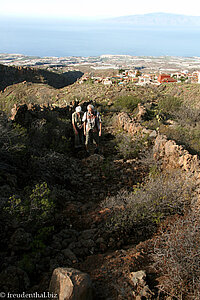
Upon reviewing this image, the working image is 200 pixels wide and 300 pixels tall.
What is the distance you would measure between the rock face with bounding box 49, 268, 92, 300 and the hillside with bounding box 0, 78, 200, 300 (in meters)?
0.23

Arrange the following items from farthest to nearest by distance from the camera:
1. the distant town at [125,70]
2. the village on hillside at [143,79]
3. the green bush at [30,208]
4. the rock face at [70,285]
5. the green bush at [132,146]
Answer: the distant town at [125,70] < the village on hillside at [143,79] < the green bush at [132,146] < the green bush at [30,208] < the rock face at [70,285]

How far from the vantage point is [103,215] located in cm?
415

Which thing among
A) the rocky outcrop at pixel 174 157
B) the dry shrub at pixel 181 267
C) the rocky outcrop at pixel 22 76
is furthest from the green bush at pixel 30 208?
the rocky outcrop at pixel 22 76

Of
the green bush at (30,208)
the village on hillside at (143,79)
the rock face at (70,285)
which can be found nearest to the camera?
the rock face at (70,285)

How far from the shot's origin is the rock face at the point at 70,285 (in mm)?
2225

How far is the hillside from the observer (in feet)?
8.49

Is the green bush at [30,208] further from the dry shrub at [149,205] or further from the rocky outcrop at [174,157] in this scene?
the rocky outcrop at [174,157]

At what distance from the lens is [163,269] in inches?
105

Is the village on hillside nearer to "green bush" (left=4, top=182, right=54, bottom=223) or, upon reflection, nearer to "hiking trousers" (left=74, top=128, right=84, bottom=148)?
"hiking trousers" (left=74, top=128, right=84, bottom=148)

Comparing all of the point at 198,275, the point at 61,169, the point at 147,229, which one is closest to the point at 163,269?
the point at 198,275

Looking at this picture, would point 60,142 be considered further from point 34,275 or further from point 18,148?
point 34,275

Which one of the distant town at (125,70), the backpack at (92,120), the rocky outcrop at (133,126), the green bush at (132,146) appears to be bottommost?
the green bush at (132,146)

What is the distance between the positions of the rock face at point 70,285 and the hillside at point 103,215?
0.77 ft

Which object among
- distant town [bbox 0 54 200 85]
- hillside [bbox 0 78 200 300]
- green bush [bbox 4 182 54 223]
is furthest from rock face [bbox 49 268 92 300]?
distant town [bbox 0 54 200 85]
